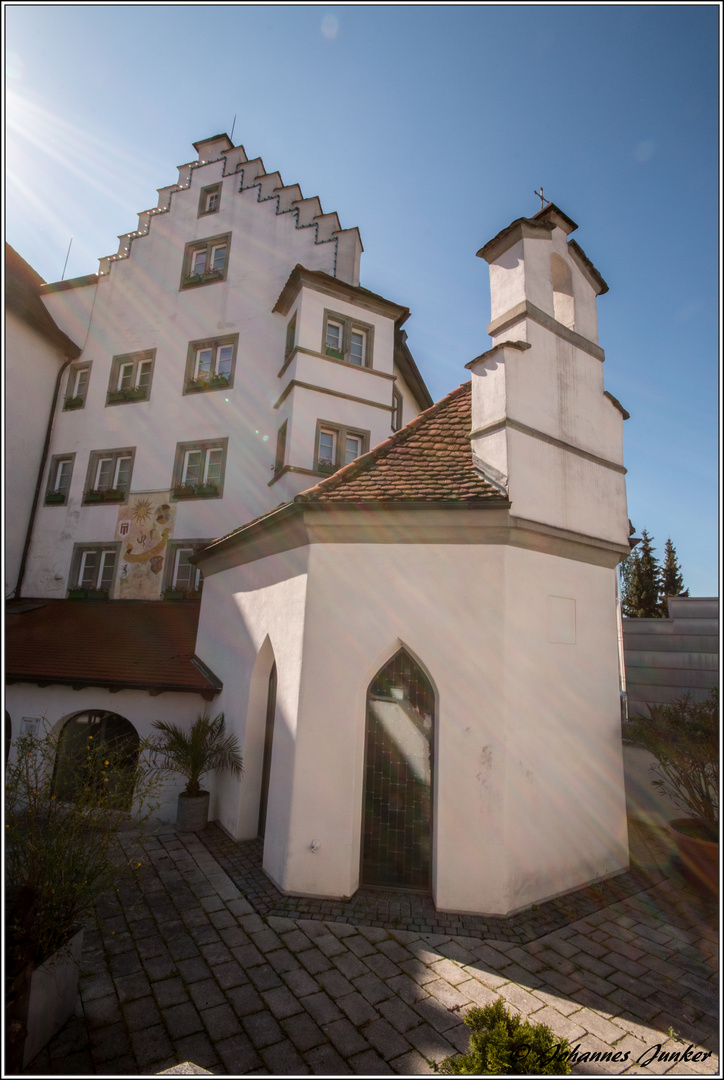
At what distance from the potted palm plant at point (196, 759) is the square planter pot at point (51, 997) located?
490 cm

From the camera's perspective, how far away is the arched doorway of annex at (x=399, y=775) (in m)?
7.59

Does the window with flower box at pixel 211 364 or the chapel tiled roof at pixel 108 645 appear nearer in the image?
the chapel tiled roof at pixel 108 645

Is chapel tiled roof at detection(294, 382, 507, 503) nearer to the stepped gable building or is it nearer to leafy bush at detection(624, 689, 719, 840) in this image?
the stepped gable building

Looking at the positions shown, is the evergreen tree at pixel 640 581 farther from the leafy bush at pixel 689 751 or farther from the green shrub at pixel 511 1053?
the green shrub at pixel 511 1053

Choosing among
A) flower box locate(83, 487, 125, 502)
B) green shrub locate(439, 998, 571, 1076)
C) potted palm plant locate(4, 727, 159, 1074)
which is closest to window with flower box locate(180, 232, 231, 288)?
flower box locate(83, 487, 125, 502)

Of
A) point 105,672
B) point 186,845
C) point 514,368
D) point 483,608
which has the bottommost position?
point 186,845

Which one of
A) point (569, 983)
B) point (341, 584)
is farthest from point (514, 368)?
point (569, 983)

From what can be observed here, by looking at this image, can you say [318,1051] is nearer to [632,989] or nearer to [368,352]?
[632,989]

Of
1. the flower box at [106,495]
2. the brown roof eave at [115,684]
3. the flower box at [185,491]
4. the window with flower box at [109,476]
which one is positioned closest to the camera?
the brown roof eave at [115,684]

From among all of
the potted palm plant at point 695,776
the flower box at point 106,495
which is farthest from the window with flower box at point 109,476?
the potted palm plant at point 695,776

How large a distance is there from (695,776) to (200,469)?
584 inches

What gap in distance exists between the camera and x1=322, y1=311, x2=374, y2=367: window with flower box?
15.4 meters

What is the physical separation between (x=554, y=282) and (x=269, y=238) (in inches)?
444

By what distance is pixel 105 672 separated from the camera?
1189cm
